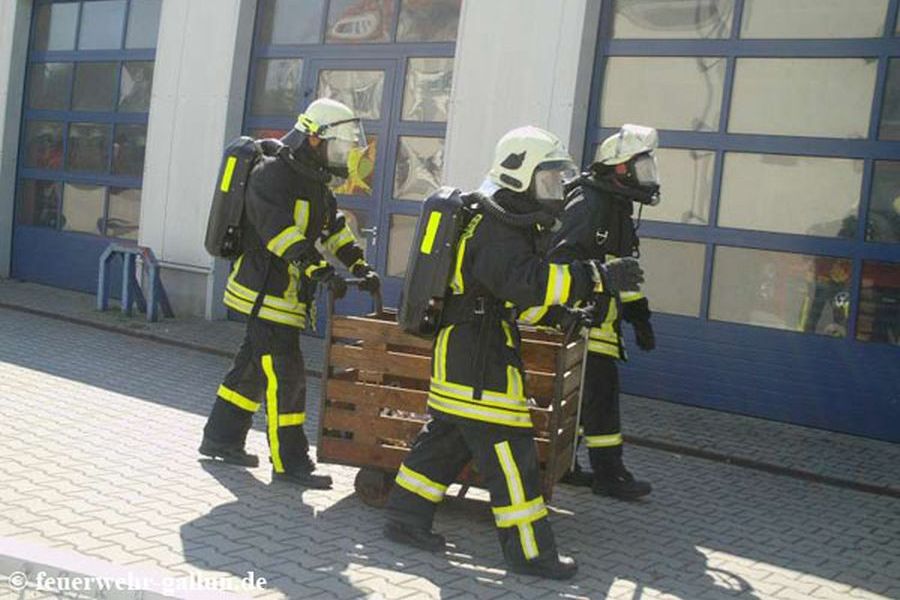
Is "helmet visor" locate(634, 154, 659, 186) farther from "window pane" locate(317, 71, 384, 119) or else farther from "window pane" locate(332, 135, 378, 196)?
"window pane" locate(317, 71, 384, 119)

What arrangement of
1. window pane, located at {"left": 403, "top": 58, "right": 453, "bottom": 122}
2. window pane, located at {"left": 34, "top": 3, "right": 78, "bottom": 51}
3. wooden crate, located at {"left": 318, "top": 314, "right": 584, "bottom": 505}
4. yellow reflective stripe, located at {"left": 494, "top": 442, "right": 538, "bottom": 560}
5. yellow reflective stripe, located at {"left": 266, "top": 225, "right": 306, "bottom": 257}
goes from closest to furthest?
1. yellow reflective stripe, located at {"left": 494, "top": 442, "right": 538, "bottom": 560}
2. wooden crate, located at {"left": 318, "top": 314, "right": 584, "bottom": 505}
3. yellow reflective stripe, located at {"left": 266, "top": 225, "right": 306, "bottom": 257}
4. window pane, located at {"left": 403, "top": 58, "right": 453, "bottom": 122}
5. window pane, located at {"left": 34, "top": 3, "right": 78, "bottom": 51}

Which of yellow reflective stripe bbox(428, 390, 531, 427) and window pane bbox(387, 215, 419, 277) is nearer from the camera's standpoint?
yellow reflective stripe bbox(428, 390, 531, 427)

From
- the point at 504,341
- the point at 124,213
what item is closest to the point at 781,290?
the point at 504,341

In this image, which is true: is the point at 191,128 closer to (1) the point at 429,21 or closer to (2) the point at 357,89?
(2) the point at 357,89

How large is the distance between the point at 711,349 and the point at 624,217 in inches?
122

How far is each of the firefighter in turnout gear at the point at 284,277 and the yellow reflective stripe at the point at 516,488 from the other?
4.60 ft

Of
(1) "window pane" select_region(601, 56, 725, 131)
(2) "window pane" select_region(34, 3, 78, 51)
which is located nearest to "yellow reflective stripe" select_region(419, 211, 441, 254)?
(1) "window pane" select_region(601, 56, 725, 131)

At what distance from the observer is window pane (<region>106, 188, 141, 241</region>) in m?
12.8

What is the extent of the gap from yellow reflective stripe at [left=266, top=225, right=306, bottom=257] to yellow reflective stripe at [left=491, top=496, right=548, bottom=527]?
1.84 metres

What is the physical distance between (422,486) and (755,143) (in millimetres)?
5038

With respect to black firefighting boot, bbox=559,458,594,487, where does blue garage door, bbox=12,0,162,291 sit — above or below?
above

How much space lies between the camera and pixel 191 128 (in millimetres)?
11461

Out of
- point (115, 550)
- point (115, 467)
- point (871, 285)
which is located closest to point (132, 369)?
point (115, 467)

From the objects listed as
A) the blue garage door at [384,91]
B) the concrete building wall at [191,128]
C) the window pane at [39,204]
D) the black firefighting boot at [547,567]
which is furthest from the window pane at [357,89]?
the black firefighting boot at [547,567]
